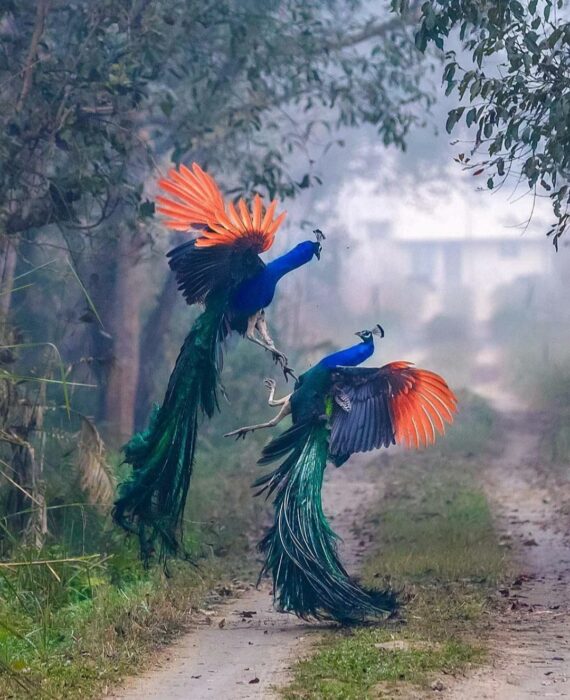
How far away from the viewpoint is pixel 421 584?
8617 mm

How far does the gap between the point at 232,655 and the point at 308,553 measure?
75 cm

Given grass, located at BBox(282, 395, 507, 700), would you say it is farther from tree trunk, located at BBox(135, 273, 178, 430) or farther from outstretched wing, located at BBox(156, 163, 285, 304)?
tree trunk, located at BBox(135, 273, 178, 430)

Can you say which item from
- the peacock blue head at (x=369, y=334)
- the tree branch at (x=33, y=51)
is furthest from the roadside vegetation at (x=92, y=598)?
the tree branch at (x=33, y=51)

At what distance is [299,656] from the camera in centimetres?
627

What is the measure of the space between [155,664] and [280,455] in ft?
5.08

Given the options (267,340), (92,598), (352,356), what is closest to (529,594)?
(352,356)

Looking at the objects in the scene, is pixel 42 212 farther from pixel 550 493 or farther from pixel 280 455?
pixel 550 493

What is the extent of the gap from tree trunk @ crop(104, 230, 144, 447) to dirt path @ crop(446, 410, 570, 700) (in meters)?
4.68

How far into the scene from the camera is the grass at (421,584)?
18.6 ft

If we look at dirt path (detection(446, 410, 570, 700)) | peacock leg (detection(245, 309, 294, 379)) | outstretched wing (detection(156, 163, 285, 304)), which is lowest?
dirt path (detection(446, 410, 570, 700))

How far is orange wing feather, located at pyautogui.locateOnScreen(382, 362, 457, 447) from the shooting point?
7.06 meters

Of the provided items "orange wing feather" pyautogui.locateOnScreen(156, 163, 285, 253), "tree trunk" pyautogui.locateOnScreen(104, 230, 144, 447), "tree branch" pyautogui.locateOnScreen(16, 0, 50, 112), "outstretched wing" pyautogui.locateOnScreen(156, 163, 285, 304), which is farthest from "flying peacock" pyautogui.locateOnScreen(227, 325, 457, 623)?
"tree trunk" pyautogui.locateOnScreen(104, 230, 144, 447)

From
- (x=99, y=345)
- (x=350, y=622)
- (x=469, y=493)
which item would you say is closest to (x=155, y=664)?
(x=350, y=622)

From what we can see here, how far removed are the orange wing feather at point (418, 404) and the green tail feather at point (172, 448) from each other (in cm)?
110
